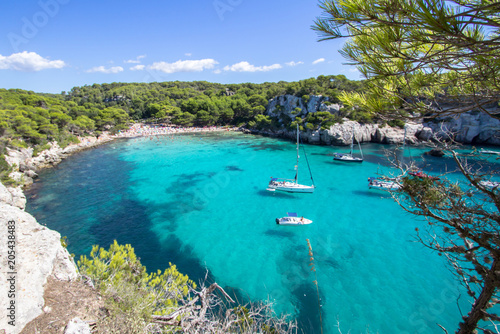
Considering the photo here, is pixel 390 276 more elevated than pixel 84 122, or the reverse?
pixel 84 122

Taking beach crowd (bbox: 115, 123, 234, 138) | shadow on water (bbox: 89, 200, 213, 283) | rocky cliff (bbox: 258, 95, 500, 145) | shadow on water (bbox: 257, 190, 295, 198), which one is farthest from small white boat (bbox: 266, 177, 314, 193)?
beach crowd (bbox: 115, 123, 234, 138)

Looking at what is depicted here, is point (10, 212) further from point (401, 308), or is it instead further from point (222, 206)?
point (401, 308)

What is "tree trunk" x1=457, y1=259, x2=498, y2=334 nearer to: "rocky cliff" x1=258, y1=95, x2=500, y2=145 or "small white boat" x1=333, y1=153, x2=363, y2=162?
"small white boat" x1=333, y1=153, x2=363, y2=162

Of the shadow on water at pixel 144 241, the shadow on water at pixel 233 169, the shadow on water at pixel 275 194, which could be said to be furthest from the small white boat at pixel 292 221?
the shadow on water at pixel 233 169

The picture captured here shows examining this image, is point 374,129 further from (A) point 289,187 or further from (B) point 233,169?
(A) point 289,187

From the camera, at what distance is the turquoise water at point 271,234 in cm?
1064

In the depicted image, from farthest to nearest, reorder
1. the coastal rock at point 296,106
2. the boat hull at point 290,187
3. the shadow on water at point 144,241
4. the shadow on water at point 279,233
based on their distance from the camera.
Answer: the coastal rock at point 296,106 < the boat hull at point 290,187 < the shadow on water at point 279,233 < the shadow on water at point 144,241

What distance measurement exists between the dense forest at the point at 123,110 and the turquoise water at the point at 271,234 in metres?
8.73

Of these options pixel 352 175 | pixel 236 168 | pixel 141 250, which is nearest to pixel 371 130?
pixel 352 175

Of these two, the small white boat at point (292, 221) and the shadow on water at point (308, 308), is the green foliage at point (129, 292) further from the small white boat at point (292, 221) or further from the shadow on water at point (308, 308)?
the small white boat at point (292, 221)

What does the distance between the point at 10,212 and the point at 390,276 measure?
1634 cm

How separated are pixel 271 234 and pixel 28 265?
1259 cm

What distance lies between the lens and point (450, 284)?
1165 centimetres

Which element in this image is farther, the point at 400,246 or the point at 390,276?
the point at 400,246
